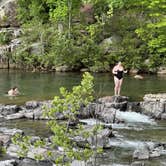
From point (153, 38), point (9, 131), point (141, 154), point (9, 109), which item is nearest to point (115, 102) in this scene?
point (9, 109)

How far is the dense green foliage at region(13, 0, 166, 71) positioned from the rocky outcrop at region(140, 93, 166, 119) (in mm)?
23683

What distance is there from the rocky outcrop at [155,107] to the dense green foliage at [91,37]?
23683 mm

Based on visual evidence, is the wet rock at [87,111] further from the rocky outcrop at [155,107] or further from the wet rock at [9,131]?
the wet rock at [9,131]

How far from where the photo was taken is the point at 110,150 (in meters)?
16.3

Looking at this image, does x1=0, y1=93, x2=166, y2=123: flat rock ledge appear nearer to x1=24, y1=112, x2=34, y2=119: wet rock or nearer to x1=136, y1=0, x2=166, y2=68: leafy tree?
x1=24, y1=112, x2=34, y2=119: wet rock

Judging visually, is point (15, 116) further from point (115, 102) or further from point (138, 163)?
point (138, 163)

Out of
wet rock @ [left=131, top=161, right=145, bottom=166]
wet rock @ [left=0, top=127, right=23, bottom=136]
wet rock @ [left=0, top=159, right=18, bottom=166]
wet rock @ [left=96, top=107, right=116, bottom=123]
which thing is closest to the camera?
wet rock @ [left=0, top=159, right=18, bottom=166]

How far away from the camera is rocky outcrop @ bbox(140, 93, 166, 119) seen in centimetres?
2319

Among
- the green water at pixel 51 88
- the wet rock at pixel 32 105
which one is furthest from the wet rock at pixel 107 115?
the wet rock at pixel 32 105

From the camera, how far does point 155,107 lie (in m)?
23.9

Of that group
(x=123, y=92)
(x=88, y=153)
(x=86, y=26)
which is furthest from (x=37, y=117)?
(x=86, y=26)

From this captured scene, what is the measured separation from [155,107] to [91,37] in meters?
29.3

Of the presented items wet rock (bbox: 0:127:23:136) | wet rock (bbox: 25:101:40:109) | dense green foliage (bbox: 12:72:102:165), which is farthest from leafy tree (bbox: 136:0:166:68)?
dense green foliage (bbox: 12:72:102:165)

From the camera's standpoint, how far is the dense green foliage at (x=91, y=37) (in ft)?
164
